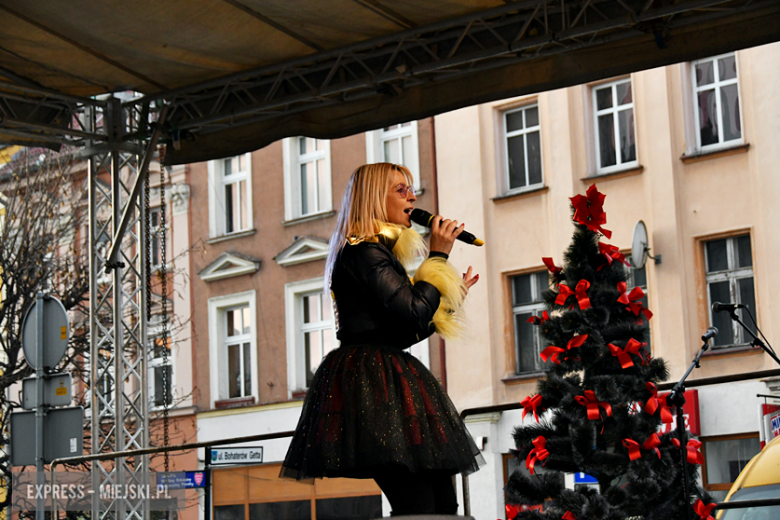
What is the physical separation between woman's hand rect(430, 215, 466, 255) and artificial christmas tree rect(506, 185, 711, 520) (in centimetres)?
121

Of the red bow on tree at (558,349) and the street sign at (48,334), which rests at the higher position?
the street sign at (48,334)

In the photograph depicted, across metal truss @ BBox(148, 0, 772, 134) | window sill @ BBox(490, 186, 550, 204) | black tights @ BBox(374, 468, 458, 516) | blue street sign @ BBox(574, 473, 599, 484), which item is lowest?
blue street sign @ BBox(574, 473, 599, 484)

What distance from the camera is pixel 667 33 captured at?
27.0ft

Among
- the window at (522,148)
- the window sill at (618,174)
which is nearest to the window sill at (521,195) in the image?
the window at (522,148)

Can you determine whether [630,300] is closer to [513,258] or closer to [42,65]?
[42,65]

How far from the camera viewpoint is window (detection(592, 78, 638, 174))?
63.8 feet

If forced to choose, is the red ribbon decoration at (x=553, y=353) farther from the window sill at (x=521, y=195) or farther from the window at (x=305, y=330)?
the window at (x=305, y=330)

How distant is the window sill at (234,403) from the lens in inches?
955

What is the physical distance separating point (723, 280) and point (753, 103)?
279 cm

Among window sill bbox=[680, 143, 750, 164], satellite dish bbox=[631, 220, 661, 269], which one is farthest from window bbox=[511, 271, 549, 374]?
window sill bbox=[680, 143, 750, 164]

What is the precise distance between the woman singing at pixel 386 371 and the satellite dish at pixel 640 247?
14233 millimetres

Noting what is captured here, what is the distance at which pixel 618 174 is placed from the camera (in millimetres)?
19281

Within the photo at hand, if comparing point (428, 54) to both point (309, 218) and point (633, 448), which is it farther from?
point (309, 218)

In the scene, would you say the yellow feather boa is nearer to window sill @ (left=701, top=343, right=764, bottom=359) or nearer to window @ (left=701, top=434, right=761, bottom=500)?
window @ (left=701, top=434, right=761, bottom=500)
